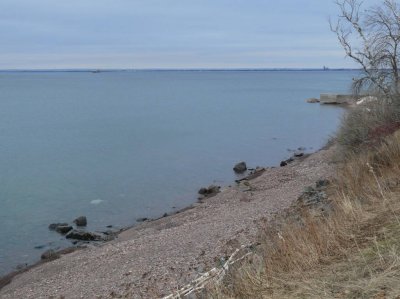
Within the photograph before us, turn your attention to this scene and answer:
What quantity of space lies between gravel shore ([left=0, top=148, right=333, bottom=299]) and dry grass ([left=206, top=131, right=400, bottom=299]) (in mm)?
3293

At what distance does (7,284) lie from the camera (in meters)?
13.3

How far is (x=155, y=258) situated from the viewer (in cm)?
1150

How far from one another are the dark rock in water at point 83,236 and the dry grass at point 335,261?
11.6m

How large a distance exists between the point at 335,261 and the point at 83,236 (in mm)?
13502

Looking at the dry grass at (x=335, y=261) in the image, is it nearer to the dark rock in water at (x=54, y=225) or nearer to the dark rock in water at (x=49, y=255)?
the dark rock in water at (x=49, y=255)

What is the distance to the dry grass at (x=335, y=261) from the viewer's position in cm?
467

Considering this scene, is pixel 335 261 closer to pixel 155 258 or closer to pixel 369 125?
pixel 155 258

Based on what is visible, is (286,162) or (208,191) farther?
(286,162)

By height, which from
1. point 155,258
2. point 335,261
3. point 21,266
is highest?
point 335,261

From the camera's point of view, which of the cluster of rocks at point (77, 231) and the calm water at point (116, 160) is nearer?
the cluster of rocks at point (77, 231)

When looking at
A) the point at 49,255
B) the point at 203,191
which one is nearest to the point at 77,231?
the point at 49,255

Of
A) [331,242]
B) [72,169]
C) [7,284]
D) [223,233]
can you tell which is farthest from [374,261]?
[72,169]

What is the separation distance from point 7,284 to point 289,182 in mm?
12273

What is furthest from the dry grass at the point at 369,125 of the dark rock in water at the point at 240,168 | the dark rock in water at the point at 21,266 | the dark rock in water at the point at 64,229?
the dark rock in water at the point at 240,168
